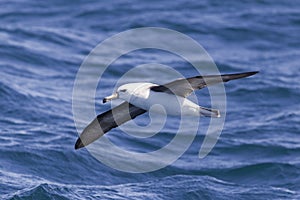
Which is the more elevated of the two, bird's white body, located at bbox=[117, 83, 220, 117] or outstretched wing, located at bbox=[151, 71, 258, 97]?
outstretched wing, located at bbox=[151, 71, 258, 97]

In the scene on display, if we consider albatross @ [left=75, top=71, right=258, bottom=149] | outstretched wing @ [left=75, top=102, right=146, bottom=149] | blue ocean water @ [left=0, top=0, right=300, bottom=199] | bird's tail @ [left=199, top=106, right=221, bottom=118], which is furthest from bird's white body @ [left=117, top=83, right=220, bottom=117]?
blue ocean water @ [left=0, top=0, right=300, bottom=199]

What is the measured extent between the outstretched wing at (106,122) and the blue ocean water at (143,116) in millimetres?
1999

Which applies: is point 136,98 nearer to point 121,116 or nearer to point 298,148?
point 121,116

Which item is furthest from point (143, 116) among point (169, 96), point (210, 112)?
point (210, 112)

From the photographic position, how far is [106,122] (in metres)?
13.1

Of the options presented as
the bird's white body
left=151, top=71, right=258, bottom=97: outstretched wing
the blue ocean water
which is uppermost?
left=151, top=71, right=258, bottom=97: outstretched wing

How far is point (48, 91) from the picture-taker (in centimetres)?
2022

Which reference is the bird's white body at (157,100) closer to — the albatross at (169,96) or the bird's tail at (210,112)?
the albatross at (169,96)

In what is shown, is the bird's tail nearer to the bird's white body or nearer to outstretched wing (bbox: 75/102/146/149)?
the bird's white body

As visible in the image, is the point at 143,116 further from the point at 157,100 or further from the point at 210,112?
the point at 210,112

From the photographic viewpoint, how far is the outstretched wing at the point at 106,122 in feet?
42.1

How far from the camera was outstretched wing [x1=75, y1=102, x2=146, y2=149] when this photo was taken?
12.8 meters

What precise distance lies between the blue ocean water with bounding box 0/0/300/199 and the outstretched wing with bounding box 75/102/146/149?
1999 mm

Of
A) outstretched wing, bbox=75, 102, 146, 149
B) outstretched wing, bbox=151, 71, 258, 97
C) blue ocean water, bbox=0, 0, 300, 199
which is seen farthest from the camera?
blue ocean water, bbox=0, 0, 300, 199
